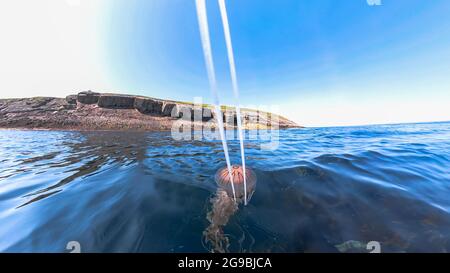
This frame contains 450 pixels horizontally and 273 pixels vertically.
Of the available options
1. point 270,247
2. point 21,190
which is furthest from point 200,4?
point 21,190

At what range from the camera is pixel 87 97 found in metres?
32.2

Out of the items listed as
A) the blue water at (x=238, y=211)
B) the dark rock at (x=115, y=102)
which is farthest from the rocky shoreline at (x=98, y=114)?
the blue water at (x=238, y=211)

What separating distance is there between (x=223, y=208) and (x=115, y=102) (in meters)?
38.2

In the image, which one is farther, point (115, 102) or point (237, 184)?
point (115, 102)

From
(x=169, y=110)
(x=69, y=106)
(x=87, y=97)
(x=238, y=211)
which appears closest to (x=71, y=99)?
(x=69, y=106)

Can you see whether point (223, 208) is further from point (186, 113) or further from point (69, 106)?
point (69, 106)

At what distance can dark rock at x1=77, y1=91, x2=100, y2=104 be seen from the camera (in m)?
32.0

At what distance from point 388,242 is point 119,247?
10.7 feet

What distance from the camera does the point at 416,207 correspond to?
→ 2414mm

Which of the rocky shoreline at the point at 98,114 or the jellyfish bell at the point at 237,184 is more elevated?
the rocky shoreline at the point at 98,114

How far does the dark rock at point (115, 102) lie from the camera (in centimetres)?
3125

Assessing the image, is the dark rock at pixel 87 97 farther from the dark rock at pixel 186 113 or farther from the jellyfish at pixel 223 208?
the jellyfish at pixel 223 208

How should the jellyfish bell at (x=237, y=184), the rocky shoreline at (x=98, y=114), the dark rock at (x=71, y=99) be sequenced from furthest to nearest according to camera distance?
the dark rock at (x=71, y=99) → the rocky shoreline at (x=98, y=114) → the jellyfish bell at (x=237, y=184)
